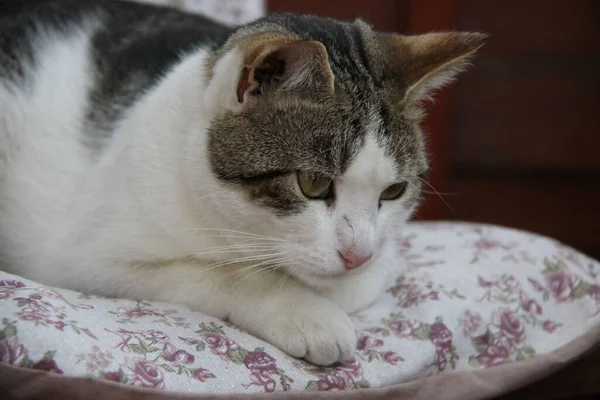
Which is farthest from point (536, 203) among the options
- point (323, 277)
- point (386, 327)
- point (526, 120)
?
point (323, 277)

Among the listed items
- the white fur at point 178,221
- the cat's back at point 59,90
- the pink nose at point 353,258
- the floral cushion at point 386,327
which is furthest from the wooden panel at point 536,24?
the pink nose at point 353,258

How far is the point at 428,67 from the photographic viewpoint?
45.4 inches

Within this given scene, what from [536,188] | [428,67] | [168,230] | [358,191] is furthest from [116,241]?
[536,188]

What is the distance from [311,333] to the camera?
104 cm

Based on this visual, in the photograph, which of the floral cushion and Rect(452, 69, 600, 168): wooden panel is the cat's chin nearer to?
the floral cushion

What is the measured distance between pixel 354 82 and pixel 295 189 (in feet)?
0.66

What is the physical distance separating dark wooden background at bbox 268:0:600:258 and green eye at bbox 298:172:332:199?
1609mm

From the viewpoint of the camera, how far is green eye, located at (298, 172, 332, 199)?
41.1 inches

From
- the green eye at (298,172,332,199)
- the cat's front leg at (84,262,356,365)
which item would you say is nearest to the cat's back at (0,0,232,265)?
the cat's front leg at (84,262,356,365)

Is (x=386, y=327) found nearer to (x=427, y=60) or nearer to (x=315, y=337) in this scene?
(x=315, y=337)

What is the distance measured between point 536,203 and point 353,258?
1.86m

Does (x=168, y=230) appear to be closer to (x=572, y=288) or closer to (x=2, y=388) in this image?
(x=2, y=388)

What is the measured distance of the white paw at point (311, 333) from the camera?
3.37 feet

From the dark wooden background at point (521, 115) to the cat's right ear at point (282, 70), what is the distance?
157 centimetres
